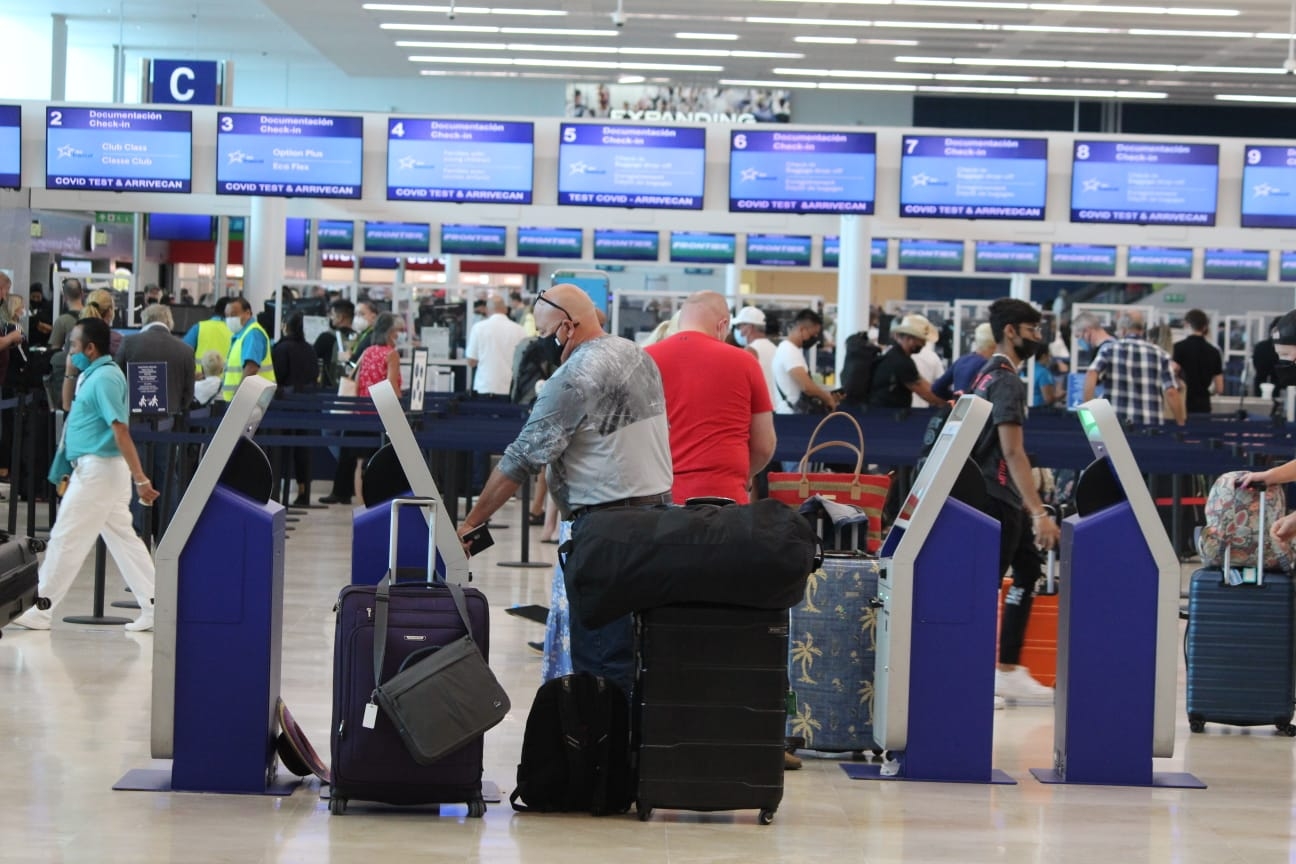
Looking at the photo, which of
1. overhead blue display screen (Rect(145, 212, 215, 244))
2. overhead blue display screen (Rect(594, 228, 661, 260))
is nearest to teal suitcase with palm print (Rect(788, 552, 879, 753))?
overhead blue display screen (Rect(594, 228, 661, 260))

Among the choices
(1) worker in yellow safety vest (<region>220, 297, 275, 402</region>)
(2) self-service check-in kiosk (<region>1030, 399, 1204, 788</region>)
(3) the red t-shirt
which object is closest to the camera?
(2) self-service check-in kiosk (<region>1030, 399, 1204, 788</region>)

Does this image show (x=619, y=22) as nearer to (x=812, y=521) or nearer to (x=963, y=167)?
(x=963, y=167)

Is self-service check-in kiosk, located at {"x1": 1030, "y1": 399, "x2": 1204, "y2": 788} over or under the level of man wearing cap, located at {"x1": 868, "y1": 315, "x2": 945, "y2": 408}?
under

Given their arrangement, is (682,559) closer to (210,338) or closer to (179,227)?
(210,338)

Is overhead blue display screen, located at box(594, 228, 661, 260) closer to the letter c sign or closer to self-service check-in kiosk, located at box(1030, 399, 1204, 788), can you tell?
the letter c sign

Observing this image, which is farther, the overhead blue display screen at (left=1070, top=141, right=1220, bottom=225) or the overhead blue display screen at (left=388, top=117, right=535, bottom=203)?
the overhead blue display screen at (left=1070, top=141, right=1220, bottom=225)

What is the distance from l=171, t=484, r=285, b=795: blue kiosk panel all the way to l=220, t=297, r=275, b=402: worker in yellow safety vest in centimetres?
862

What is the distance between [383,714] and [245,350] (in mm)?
9317

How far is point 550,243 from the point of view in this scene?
23.8 metres

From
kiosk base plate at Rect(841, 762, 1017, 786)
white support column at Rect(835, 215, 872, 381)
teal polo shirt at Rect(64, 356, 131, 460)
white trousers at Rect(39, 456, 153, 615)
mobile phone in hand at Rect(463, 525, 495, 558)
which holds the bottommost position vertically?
kiosk base plate at Rect(841, 762, 1017, 786)

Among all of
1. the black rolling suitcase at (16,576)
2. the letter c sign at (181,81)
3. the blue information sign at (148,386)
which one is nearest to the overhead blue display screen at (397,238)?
the letter c sign at (181,81)

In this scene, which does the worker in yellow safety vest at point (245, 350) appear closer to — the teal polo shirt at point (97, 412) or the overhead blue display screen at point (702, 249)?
the teal polo shirt at point (97, 412)

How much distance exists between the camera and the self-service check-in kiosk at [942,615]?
520cm

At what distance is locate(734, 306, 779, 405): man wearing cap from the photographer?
1041 cm
